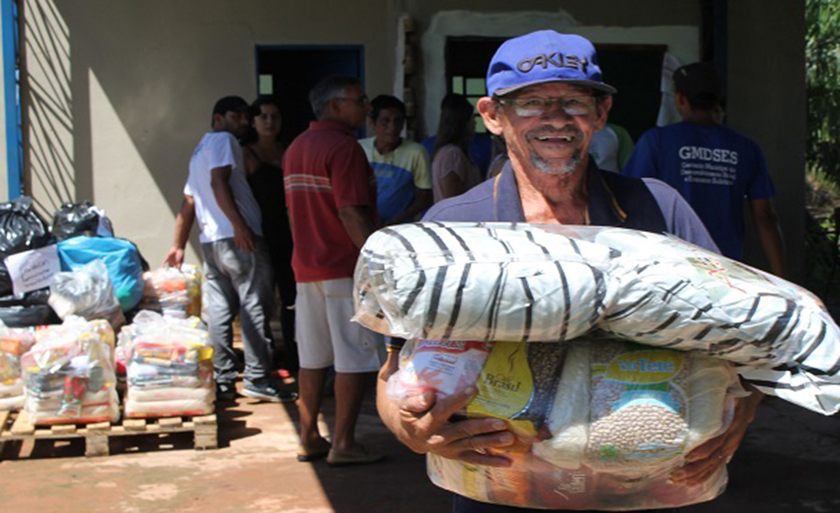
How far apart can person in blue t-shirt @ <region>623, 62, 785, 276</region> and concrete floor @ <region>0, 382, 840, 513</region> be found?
122 centimetres

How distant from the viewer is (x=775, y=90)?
792 centimetres

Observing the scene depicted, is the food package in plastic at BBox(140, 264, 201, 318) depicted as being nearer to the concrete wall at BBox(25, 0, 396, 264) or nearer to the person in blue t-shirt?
the concrete wall at BBox(25, 0, 396, 264)

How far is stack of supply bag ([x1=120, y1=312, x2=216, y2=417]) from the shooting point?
18.2 feet

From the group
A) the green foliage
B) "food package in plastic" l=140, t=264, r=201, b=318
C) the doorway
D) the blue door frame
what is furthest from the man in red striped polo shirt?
the green foliage

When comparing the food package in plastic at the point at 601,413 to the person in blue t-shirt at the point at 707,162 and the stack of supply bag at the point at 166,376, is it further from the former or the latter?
the stack of supply bag at the point at 166,376

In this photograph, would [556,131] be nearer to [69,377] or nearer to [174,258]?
[69,377]

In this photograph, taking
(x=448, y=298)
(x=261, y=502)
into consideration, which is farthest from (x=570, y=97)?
(x=261, y=502)

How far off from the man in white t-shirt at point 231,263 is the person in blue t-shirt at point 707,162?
2942mm

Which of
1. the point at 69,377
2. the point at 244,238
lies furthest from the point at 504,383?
the point at 244,238

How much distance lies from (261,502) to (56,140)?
209 inches

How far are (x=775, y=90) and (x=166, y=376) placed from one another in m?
5.17

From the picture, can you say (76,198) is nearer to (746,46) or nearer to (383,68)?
(383,68)

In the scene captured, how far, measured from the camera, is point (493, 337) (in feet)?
5.91

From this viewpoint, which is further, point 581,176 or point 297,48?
point 297,48
